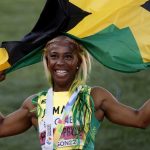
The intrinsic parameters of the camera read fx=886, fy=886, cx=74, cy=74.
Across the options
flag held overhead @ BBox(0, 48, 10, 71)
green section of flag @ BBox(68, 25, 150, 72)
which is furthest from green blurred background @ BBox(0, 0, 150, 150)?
flag held overhead @ BBox(0, 48, 10, 71)

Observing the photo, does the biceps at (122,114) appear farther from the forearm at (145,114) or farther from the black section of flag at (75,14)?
the black section of flag at (75,14)

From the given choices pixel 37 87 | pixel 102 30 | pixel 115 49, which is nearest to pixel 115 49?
pixel 115 49

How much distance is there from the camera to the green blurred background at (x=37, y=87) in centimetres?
883

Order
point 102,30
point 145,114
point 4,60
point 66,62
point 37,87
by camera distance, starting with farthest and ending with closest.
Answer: point 37,87
point 4,60
point 102,30
point 66,62
point 145,114

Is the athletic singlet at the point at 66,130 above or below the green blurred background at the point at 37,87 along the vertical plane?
above

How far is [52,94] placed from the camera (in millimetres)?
5930

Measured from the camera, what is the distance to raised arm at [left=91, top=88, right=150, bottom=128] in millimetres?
5773

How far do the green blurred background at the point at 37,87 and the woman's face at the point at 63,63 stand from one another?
1.28 metres

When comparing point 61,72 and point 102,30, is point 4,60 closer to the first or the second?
point 61,72

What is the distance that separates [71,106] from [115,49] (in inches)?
19.1

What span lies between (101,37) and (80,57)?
21 centimetres

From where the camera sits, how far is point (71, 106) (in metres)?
5.85

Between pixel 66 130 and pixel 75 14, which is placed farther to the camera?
pixel 75 14

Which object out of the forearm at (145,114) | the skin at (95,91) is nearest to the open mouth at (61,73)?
the skin at (95,91)
